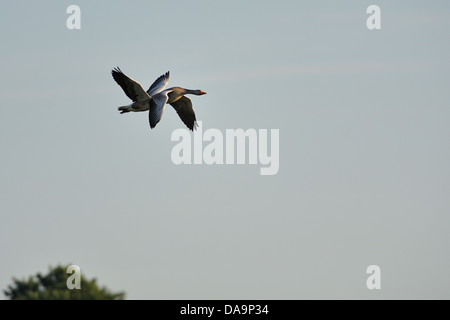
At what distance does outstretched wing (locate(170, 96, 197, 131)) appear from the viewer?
4775 centimetres

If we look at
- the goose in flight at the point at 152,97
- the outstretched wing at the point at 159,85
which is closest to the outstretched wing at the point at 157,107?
the goose in flight at the point at 152,97

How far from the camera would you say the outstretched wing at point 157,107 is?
42.2m

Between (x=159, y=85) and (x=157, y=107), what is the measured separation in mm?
4856

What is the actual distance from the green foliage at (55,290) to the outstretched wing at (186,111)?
7095 centimetres

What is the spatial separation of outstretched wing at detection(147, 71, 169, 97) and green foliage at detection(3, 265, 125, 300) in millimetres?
70860

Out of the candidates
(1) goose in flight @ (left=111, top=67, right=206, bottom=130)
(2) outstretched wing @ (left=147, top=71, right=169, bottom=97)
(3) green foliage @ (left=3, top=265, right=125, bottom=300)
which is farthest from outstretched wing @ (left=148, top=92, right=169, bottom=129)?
(3) green foliage @ (left=3, top=265, right=125, bottom=300)

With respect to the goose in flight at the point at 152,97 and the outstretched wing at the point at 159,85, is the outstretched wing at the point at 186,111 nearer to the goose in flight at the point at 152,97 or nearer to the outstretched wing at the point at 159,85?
the goose in flight at the point at 152,97

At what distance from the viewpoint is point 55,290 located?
11988 cm

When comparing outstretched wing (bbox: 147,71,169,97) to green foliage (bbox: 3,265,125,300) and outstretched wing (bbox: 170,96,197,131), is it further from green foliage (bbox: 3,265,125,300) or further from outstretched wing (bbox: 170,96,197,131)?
green foliage (bbox: 3,265,125,300)
